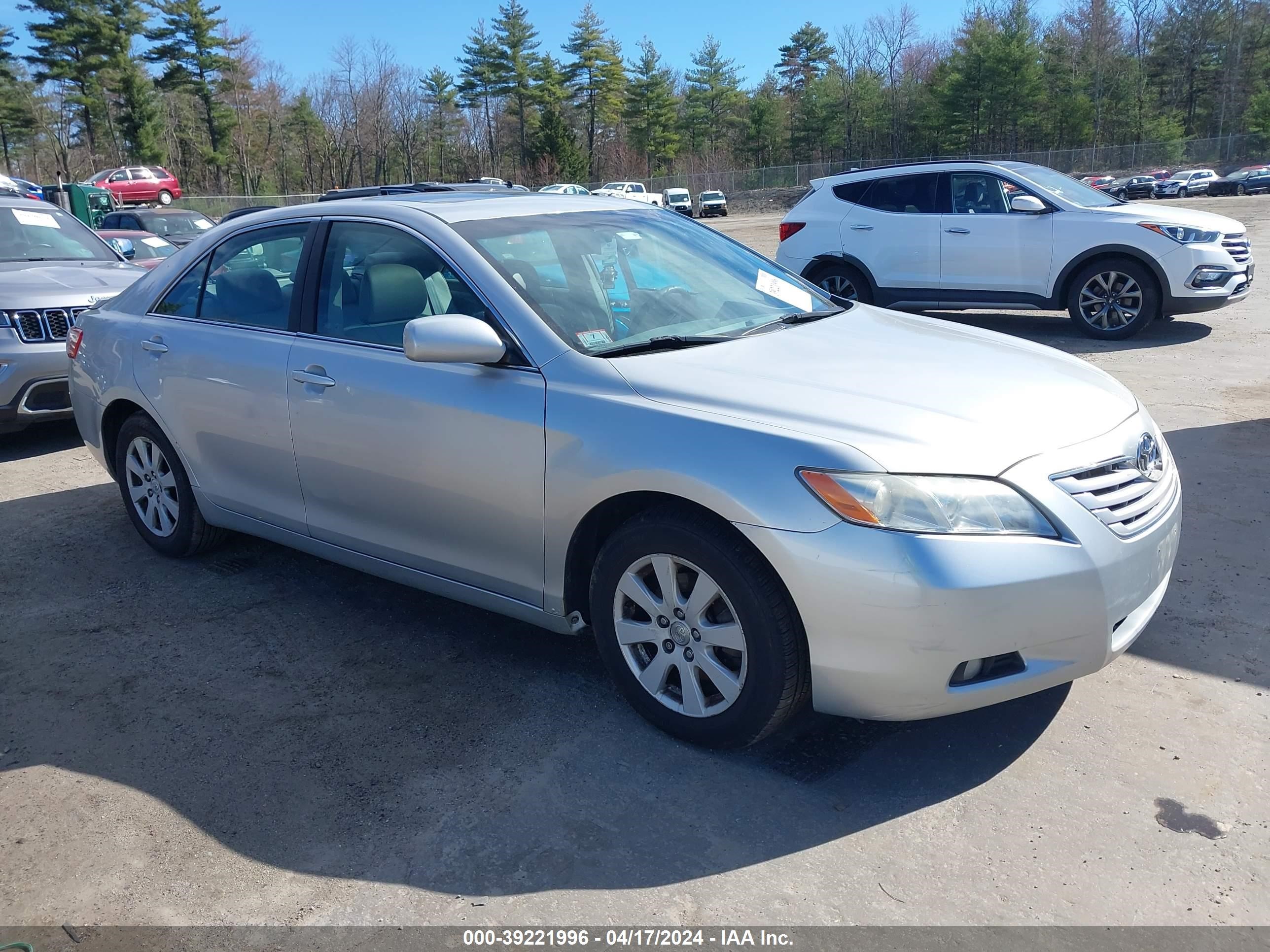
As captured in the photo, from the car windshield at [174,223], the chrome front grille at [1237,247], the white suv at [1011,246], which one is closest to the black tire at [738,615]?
the white suv at [1011,246]

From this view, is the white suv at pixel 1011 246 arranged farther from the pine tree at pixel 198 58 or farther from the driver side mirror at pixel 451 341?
the pine tree at pixel 198 58

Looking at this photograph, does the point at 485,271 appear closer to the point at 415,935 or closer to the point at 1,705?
the point at 415,935

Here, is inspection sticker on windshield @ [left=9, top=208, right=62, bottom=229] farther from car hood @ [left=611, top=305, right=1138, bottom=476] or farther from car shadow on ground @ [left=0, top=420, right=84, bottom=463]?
car hood @ [left=611, top=305, right=1138, bottom=476]

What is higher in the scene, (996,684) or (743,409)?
(743,409)

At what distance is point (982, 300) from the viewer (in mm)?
10312

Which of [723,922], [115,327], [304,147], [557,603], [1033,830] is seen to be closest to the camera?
[723,922]

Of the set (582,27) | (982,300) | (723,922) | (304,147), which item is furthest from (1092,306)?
(582,27)

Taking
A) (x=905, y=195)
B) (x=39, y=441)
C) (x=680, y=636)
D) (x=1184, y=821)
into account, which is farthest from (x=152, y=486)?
(x=905, y=195)

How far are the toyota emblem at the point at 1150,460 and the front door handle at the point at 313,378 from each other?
9.31ft

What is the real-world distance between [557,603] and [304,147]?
7756cm

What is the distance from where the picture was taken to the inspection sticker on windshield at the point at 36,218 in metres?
8.42

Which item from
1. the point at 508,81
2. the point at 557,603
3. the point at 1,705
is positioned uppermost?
the point at 508,81

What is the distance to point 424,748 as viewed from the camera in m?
3.29

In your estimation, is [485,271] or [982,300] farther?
[982,300]
